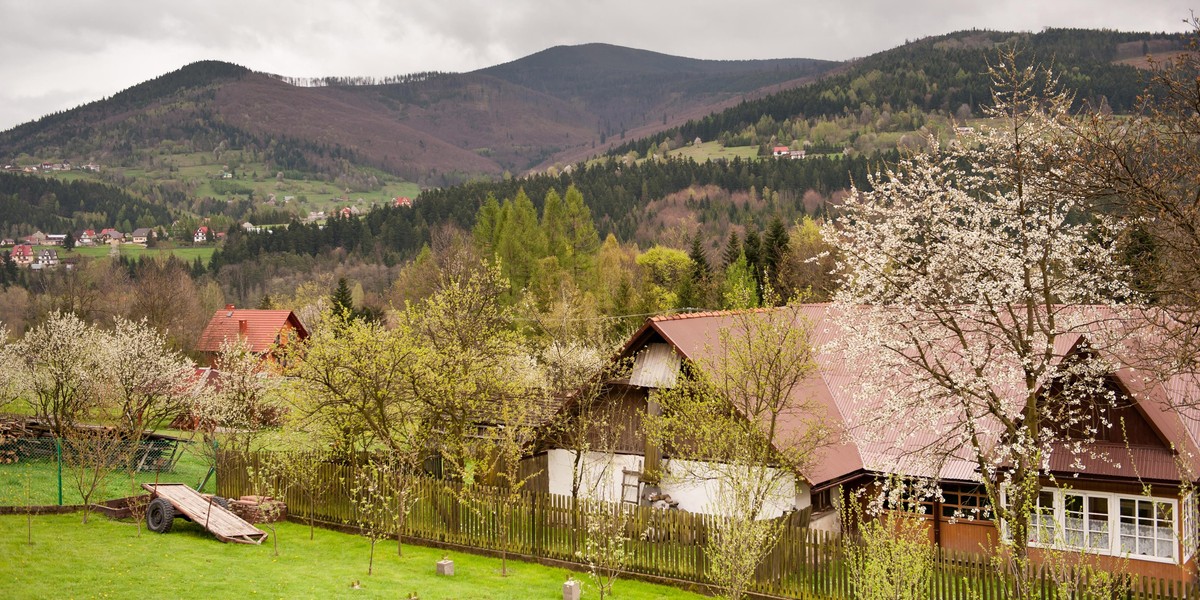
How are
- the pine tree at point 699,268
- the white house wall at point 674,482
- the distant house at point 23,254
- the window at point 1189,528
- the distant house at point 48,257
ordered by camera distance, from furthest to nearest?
the distant house at point 23,254
the distant house at point 48,257
the pine tree at point 699,268
the white house wall at point 674,482
the window at point 1189,528

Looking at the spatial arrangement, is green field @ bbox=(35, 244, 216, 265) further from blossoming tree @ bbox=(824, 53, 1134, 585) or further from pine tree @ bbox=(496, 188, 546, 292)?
blossoming tree @ bbox=(824, 53, 1134, 585)

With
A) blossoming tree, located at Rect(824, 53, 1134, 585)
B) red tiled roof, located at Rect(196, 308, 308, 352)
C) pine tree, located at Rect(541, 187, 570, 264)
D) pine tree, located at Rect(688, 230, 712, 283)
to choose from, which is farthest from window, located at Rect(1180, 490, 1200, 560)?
pine tree, located at Rect(541, 187, 570, 264)

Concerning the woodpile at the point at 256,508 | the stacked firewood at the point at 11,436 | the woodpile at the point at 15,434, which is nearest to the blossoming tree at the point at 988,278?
the woodpile at the point at 256,508

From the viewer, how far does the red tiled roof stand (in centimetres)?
6944

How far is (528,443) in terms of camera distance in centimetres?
3098

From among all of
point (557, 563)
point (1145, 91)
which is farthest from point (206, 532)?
point (1145, 91)

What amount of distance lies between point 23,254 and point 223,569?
182783 millimetres

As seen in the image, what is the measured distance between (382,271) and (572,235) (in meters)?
51.6

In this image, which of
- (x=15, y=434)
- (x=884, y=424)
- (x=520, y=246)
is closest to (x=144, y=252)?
(x=520, y=246)

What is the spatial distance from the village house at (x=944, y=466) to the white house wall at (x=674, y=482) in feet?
0.14

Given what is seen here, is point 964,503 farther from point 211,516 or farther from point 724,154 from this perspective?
point 724,154

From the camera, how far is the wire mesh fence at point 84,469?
25.7 meters

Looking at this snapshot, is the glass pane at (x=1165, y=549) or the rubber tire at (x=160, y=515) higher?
the rubber tire at (x=160, y=515)

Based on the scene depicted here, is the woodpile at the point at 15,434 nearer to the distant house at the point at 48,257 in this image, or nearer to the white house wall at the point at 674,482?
the white house wall at the point at 674,482
